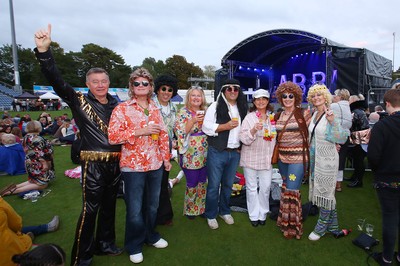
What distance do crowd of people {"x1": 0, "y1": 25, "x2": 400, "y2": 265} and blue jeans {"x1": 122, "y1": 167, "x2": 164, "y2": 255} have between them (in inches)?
0.4

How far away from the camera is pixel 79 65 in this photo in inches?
2143

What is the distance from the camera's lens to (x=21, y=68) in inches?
1919

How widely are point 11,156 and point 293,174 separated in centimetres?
674

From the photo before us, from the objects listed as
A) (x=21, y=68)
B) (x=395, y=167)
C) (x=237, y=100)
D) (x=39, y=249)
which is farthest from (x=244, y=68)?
(x=21, y=68)

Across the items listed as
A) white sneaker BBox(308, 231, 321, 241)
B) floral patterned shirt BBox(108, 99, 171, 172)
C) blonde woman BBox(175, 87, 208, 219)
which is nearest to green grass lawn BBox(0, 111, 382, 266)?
white sneaker BBox(308, 231, 321, 241)

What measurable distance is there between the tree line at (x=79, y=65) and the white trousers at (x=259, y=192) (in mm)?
44741

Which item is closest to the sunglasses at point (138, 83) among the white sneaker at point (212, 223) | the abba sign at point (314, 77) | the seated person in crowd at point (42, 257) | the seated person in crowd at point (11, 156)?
the seated person in crowd at point (42, 257)

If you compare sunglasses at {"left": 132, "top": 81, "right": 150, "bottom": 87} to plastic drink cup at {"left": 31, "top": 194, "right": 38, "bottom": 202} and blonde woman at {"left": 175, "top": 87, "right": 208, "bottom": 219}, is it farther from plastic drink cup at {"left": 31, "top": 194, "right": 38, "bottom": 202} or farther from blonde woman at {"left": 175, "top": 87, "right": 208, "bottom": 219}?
plastic drink cup at {"left": 31, "top": 194, "right": 38, "bottom": 202}

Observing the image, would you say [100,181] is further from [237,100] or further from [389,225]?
[389,225]

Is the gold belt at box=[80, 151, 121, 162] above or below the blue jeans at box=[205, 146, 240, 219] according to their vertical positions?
above

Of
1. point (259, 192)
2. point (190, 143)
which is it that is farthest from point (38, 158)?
point (259, 192)

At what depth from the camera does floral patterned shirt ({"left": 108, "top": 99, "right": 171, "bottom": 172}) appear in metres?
2.33

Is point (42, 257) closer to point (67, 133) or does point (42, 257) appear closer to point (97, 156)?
point (97, 156)

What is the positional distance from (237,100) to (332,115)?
1224mm
